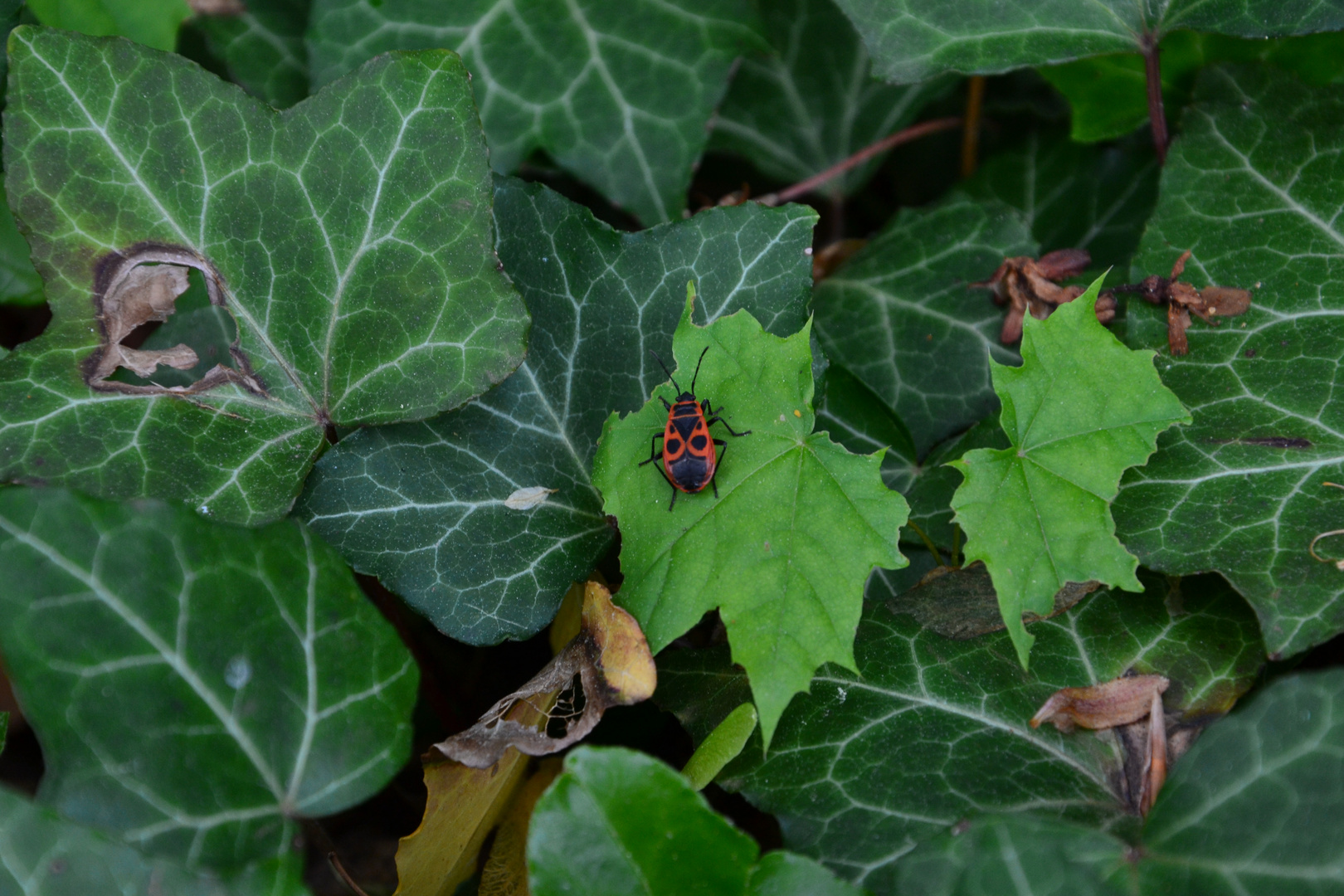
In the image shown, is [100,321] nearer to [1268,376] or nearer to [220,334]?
[220,334]

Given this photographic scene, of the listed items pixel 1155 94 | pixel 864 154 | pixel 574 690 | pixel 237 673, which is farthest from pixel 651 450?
pixel 1155 94

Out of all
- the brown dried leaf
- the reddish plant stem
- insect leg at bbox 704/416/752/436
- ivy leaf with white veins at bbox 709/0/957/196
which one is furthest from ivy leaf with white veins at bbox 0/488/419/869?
the reddish plant stem

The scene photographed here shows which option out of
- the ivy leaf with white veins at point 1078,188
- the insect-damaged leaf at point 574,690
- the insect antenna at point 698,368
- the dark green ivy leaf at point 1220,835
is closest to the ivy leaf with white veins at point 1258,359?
the dark green ivy leaf at point 1220,835

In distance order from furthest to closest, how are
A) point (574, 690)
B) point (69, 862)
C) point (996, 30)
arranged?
point (996, 30) < point (574, 690) < point (69, 862)

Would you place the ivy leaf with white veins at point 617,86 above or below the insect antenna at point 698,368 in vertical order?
above

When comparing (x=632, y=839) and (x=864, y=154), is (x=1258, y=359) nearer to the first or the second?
(x=864, y=154)

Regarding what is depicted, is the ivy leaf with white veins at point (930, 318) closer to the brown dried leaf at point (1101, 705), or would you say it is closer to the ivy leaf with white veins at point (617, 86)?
the ivy leaf with white veins at point (617, 86)
